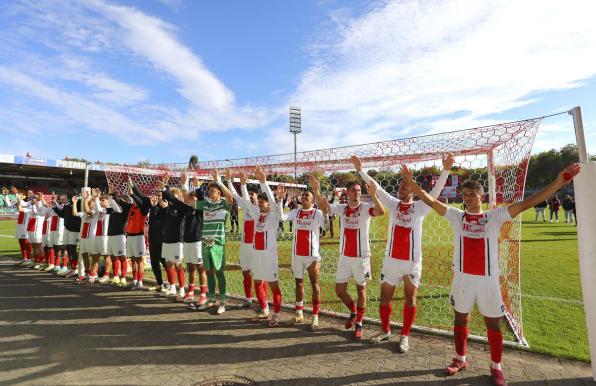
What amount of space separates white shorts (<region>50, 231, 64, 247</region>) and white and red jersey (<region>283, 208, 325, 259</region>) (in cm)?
793

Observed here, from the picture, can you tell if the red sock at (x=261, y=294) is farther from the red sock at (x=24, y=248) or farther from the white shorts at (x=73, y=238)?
the red sock at (x=24, y=248)

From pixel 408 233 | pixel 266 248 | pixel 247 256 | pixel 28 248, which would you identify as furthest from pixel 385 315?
pixel 28 248

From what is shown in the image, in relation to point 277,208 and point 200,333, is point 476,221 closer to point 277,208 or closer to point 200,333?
point 277,208

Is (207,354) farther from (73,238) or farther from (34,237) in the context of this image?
(34,237)

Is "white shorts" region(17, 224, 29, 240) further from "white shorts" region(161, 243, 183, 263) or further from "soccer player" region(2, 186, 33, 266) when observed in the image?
"white shorts" region(161, 243, 183, 263)

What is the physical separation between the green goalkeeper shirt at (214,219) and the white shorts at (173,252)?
3.24 feet

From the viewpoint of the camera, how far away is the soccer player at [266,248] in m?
5.56

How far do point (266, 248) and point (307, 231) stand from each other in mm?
749

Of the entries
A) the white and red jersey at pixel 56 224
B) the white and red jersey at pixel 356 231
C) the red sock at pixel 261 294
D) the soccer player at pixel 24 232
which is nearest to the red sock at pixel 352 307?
the white and red jersey at pixel 356 231

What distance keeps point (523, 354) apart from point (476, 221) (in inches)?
75.3

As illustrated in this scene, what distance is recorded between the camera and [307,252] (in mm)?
5391

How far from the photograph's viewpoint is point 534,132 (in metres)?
4.59

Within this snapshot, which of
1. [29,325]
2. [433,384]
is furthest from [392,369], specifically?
[29,325]

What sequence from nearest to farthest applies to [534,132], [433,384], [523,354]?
[433,384] → [523,354] → [534,132]
